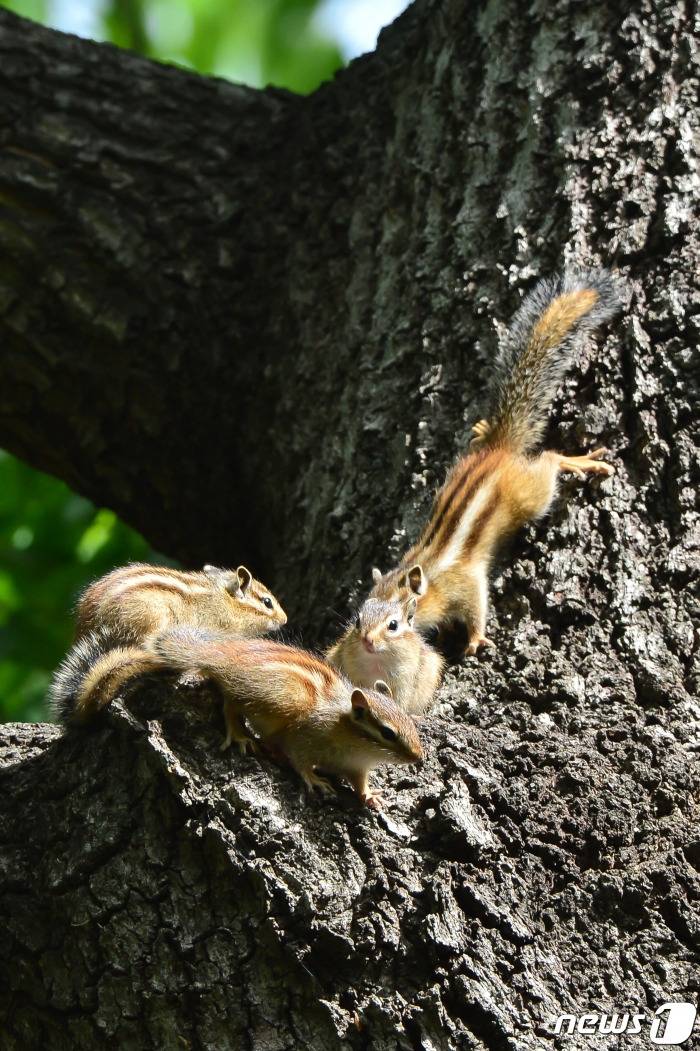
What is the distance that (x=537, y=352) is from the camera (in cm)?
400

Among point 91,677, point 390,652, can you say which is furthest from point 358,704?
point 390,652

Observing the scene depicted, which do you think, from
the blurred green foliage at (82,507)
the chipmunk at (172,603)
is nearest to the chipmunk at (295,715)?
the chipmunk at (172,603)

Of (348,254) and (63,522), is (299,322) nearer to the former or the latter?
(348,254)

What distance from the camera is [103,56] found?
18.1 ft

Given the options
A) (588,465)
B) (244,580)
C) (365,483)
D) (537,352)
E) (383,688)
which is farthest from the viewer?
(244,580)

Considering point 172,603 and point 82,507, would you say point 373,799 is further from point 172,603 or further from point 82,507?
point 82,507

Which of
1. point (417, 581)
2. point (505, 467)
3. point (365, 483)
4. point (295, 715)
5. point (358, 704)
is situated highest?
point (505, 467)

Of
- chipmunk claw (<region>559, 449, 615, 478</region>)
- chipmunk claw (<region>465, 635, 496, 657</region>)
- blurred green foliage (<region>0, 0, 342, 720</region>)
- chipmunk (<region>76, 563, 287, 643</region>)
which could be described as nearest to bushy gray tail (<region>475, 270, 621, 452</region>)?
chipmunk claw (<region>559, 449, 615, 478</region>)

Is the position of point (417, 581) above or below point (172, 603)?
above

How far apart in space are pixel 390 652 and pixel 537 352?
1119 mm

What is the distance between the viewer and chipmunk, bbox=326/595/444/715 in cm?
395

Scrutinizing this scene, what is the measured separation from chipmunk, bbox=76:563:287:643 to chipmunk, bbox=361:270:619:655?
0.65 m

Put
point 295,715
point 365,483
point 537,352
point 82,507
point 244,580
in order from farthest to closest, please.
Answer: point 82,507
point 244,580
point 365,483
point 537,352
point 295,715

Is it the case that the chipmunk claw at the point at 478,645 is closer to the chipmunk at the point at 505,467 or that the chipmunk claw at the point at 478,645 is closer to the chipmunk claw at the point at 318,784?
the chipmunk at the point at 505,467
